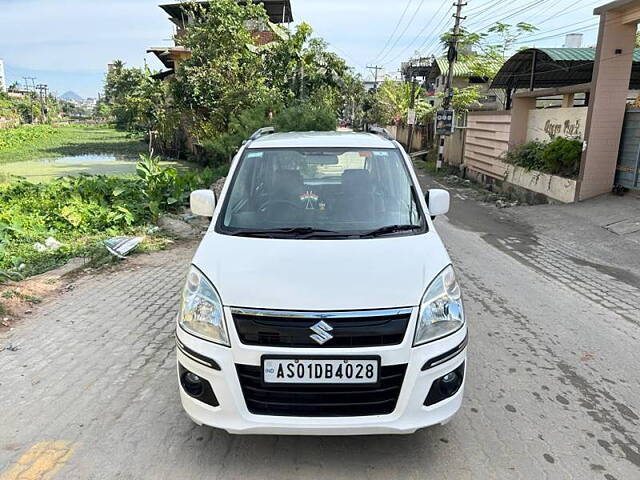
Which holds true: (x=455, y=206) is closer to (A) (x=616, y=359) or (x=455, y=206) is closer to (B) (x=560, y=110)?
(B) (x=560, y=110)

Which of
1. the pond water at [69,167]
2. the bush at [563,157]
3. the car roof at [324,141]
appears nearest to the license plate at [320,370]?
the car roof at [324,141]

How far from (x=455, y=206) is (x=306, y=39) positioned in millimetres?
14000

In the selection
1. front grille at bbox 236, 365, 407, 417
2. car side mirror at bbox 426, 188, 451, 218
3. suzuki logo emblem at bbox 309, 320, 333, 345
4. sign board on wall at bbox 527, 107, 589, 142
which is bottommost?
front grille at bbox 236, 365, 407, 417

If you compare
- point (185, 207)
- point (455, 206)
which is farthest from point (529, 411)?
point (455, 206)

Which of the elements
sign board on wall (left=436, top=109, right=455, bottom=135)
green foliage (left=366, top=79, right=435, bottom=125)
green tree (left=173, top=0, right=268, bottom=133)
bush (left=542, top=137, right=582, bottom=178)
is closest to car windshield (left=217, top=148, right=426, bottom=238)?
bush (left=542, top=137, right=582, bottom=178)

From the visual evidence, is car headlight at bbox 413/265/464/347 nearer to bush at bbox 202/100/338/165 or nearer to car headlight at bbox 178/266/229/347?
car headlight at bbox 178/266/229/347

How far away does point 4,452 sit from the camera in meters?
2.94

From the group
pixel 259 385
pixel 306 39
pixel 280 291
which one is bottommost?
pixel 259 385

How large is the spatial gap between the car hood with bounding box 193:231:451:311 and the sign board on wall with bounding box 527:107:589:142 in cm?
1056

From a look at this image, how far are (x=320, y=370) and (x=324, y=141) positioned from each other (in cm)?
219

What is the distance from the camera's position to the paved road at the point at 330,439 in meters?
2.82

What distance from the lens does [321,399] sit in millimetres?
2605

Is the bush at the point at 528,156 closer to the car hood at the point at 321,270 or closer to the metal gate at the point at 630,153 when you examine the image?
the metal gate at the point at 630,153

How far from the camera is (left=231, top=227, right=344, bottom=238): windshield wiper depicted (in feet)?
10.7
